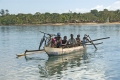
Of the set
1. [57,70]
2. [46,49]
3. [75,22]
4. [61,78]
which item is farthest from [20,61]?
[75,22]

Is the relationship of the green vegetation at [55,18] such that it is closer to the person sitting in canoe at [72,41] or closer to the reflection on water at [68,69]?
the person sitting in canoe at [72,41]

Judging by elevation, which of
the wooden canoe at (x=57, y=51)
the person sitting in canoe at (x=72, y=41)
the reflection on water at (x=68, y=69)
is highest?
the person sitting in canoe at (x=72, y=41)

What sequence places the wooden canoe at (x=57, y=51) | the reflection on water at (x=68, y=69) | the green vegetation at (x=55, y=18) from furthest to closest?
1. the green vegetation at (x=55, y=18)
2. the wooden canoe at (x=57, y=51)
3. the reflection on water at (x=68, y=69)

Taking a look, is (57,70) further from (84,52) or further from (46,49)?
(84,52)

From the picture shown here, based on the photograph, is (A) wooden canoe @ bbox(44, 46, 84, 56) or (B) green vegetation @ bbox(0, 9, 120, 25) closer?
(A) wooden canoe @ bbox(44, 46, 84, 56)

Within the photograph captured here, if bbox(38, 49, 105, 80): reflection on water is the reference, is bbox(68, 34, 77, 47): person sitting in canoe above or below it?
above

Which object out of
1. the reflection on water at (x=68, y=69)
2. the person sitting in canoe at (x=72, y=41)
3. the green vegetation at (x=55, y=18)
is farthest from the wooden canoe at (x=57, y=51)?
the green vegetation at (x=55, y=18)

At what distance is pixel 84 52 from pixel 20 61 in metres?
8.80

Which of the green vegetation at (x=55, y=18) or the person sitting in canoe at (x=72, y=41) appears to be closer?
the person sitting in canoe at (x=72, y=41)

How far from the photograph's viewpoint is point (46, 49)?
88.1 feet

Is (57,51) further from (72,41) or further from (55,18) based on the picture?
(55,18)

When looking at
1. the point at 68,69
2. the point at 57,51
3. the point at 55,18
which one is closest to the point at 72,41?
the point at 57,51

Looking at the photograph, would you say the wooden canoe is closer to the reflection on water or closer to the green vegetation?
the reflection on water

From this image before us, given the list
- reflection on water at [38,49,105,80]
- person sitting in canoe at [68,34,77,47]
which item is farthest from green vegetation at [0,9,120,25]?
reflection on water at [38,49,105,80]
